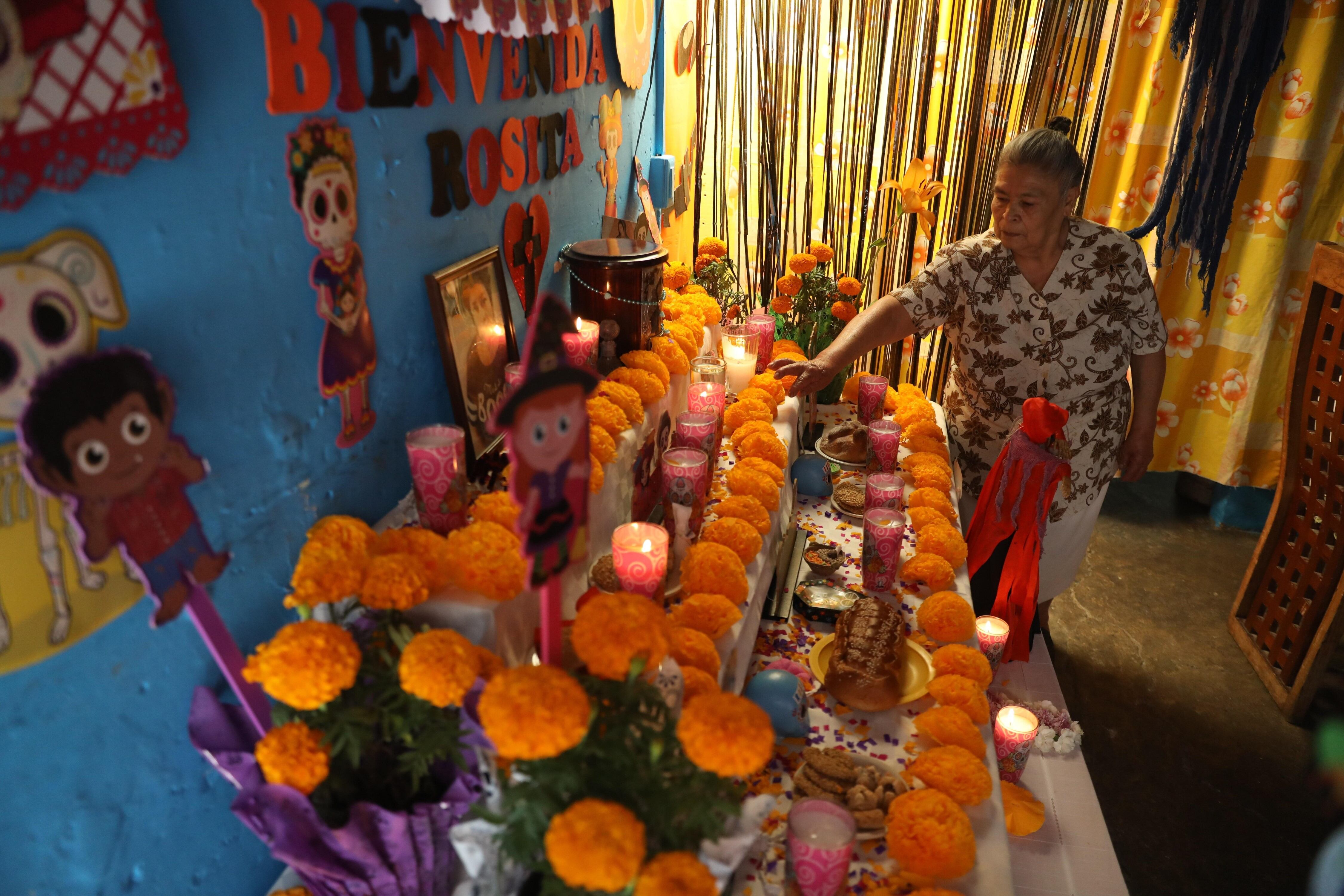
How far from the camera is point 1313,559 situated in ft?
8.20

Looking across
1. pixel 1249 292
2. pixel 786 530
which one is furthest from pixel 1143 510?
pixel 786 530

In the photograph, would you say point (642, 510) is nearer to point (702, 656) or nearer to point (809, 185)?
point (702, 656)

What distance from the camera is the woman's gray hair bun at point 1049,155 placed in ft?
6.07

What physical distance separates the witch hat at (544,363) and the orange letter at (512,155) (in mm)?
860

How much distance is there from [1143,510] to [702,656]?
340 cm

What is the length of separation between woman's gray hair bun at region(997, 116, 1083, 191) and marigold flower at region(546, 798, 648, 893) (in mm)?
1808

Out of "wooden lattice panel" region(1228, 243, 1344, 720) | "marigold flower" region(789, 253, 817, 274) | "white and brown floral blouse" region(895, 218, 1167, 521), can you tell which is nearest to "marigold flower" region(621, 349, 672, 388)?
"marigold flower" region(789, 253, 817, 274)

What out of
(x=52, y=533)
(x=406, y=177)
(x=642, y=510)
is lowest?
(x=642, y=510)

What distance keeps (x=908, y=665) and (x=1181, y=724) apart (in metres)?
1.66

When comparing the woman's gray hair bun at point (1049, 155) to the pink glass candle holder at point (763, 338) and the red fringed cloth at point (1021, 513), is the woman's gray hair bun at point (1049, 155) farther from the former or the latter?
the pink glass candle holder at point (763, 338)

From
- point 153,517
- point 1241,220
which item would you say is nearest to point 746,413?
point 153,517

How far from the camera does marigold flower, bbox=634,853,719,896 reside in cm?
71

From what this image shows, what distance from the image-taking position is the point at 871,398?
2234 millimetres

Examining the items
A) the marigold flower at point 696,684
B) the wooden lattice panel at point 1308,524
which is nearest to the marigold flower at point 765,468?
the marigold flower at point 696,684
